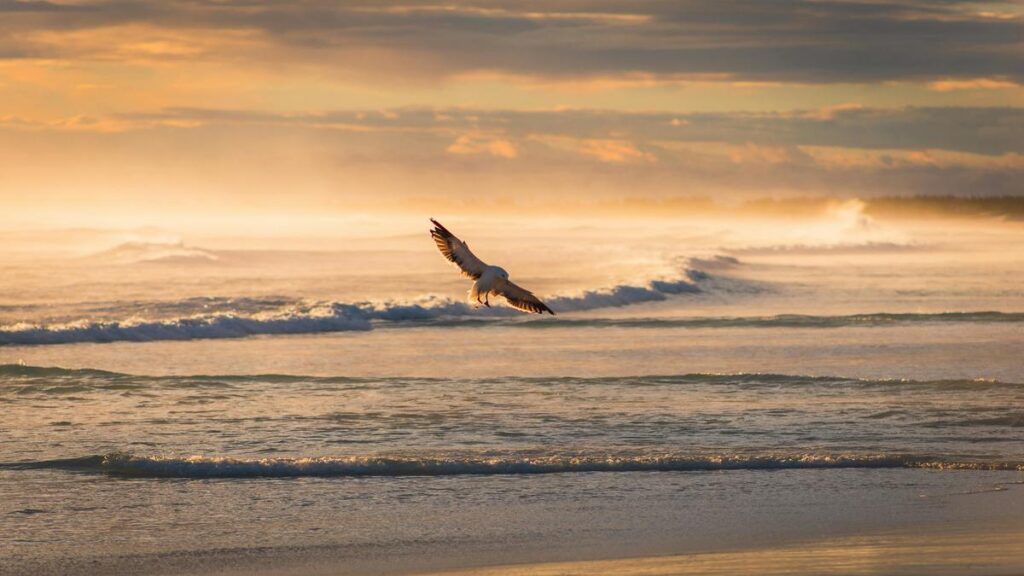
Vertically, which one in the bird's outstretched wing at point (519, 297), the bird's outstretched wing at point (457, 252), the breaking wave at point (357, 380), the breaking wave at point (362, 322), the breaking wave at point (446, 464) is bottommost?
the breaking wave at point (446, 464)

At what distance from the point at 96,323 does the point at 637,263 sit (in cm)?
3924

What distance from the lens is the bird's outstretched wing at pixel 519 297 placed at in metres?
15.4

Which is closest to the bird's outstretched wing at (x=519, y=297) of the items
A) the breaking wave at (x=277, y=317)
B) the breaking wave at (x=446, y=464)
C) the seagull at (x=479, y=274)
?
the seagull at (x=479, y=274)

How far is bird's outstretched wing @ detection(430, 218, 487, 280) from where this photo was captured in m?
14.9

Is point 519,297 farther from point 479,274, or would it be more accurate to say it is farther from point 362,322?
point 362,322

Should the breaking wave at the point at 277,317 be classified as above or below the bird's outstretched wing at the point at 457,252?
below

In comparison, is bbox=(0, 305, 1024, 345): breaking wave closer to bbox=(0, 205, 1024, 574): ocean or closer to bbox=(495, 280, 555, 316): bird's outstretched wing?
bbox=(0, 205, 1024, 574): ocean

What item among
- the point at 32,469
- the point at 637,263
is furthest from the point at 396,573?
the point at 637,263

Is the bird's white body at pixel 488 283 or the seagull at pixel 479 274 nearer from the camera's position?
the seagull at pixel 479 274

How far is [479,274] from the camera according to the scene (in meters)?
15.5

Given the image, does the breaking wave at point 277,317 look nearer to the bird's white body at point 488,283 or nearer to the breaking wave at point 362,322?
the breaking wave at point 362,322

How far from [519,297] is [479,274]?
544 mm

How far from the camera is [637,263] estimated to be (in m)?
69.2

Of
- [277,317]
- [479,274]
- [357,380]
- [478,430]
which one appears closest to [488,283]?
[479,274]
